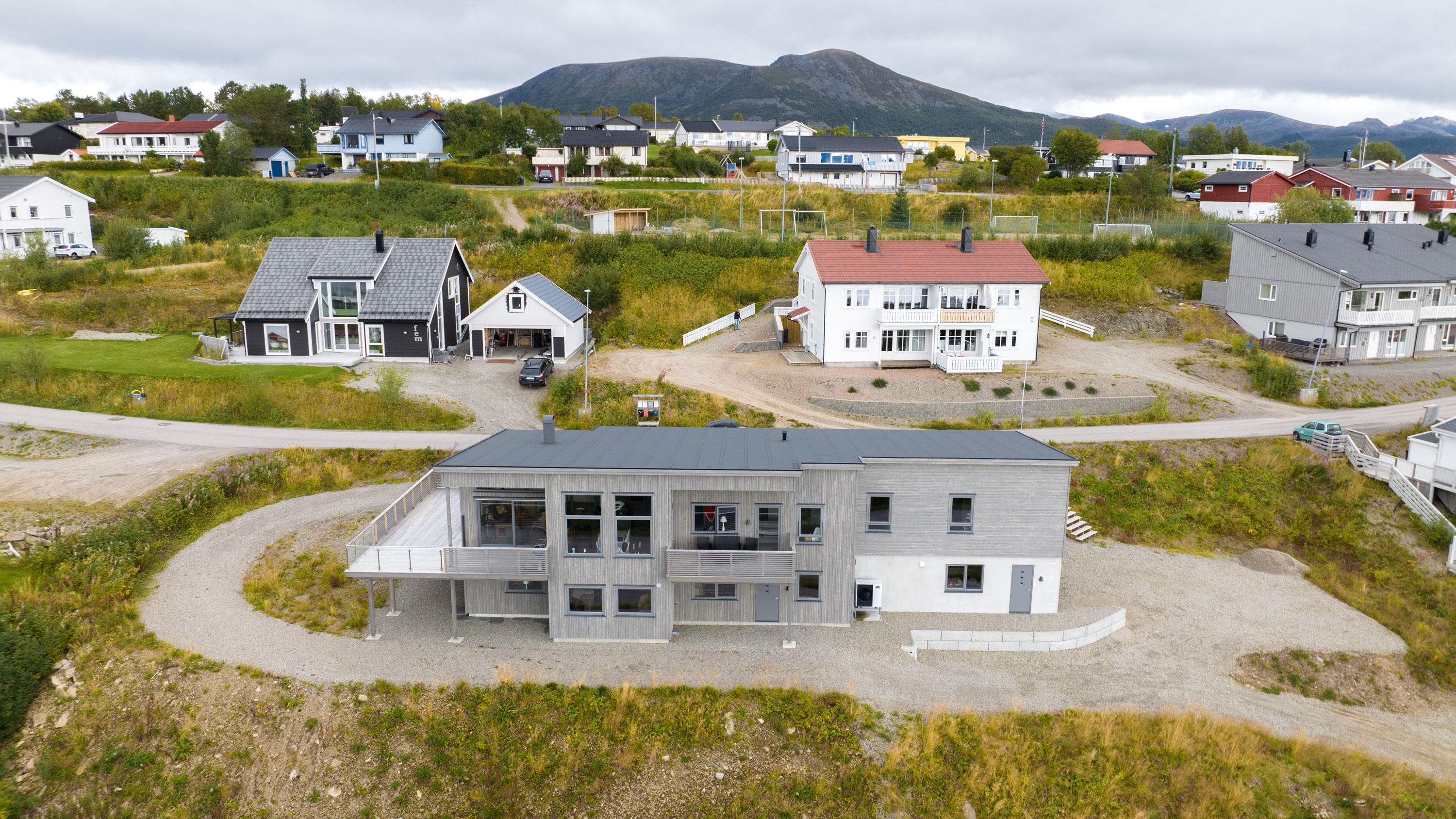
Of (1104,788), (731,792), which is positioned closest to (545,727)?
(731,792)

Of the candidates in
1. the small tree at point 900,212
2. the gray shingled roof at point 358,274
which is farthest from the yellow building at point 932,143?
the gray shingled roof at point 358,274

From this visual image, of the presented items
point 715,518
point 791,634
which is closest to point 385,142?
point 715,518

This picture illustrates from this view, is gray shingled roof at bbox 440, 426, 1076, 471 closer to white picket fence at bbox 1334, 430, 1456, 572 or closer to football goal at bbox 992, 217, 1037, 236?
white picket fence at bbox 1334, 430, 1456, 572

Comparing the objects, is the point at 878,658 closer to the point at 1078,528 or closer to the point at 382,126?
the point at 1078,528

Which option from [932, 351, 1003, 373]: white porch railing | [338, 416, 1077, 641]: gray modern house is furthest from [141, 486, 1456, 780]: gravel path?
[932, 351, 1003, 373]: white porch railing

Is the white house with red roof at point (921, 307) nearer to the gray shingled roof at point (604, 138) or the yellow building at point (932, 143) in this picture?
the gray shingled roof at point (604, 138)

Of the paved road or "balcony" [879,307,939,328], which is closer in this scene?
the paved road

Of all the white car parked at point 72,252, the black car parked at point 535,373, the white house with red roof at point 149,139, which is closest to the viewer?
the black car parked at point 535,373
